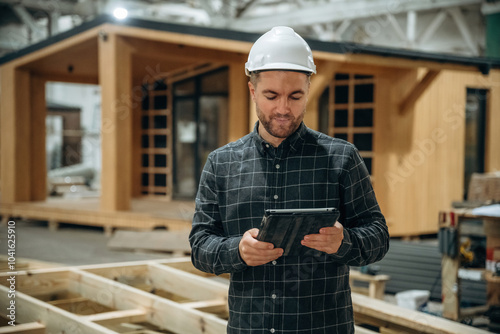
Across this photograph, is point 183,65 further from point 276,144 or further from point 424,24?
point 276,144

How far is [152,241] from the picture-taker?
23.0 feet

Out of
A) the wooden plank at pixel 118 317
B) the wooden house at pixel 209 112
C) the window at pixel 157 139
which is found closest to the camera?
the wooden plank at pixel 118 317

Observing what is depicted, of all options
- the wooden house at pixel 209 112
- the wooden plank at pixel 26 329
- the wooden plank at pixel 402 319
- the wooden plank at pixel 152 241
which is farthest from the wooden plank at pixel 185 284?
the wooden house at pixel 209 112

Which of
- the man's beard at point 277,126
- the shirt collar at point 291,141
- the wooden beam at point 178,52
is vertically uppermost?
the wooden beam at point 178,52

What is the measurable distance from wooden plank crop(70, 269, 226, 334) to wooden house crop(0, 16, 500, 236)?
394cm

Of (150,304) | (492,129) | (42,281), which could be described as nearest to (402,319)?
(150,304)

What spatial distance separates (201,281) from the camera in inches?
147

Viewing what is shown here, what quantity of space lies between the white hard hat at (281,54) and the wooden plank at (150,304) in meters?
1.62

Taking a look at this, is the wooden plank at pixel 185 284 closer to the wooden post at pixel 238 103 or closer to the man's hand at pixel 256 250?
the man's hand at pixel 256 250

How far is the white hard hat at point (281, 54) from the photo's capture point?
1.60 metres

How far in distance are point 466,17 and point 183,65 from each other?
21.9 feet

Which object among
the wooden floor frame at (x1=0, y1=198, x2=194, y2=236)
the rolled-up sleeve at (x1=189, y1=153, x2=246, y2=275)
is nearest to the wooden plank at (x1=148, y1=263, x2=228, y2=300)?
the rolled-up sleeve at (x1=189, y1=153, x2=246, y2=275)

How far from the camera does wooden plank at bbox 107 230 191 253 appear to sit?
684 centimetres

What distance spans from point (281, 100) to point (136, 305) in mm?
2267
